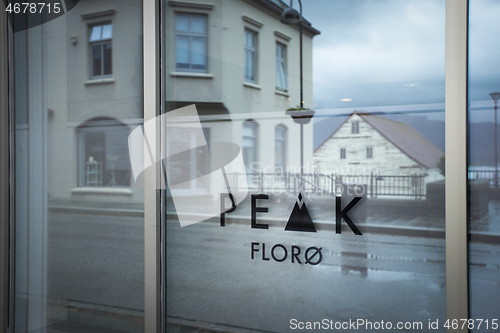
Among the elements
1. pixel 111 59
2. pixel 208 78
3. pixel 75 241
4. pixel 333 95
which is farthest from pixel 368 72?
pixel 75 241

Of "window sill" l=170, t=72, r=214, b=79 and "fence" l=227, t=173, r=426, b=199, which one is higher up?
"window sill" l=170, t=72, r=214, b=79

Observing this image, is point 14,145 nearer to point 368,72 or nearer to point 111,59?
point 111,59

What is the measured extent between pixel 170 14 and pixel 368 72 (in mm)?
1108

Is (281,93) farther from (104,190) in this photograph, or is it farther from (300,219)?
(104,190)

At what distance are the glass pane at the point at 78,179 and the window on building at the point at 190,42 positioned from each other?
0.72 feet

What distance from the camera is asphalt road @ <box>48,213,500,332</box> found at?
2.00m

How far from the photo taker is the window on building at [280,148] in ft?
7.13

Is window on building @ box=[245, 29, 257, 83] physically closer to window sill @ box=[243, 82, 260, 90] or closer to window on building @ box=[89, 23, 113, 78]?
window sill @ box=[243, 82, 260, 90]

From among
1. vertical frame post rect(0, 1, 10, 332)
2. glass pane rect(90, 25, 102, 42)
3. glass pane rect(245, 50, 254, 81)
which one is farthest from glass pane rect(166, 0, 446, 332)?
vertical frame post rect(0, 1, 10, 332)

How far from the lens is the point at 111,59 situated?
2516mm

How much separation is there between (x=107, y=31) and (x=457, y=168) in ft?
6.65

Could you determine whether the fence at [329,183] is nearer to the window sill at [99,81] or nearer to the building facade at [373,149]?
the building facade at [373,149]

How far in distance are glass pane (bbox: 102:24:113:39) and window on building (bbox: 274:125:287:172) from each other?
116cm

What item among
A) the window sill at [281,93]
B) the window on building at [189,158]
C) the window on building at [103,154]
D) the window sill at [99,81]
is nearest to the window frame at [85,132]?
the window on building at [103,154]
